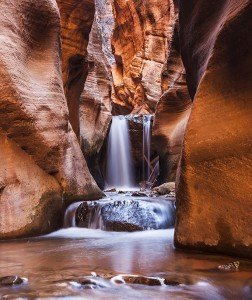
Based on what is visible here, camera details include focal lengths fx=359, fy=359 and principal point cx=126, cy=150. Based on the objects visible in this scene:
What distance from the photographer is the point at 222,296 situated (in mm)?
2893

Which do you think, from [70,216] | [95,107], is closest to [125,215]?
[70,216]

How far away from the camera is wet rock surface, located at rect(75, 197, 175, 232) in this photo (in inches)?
270

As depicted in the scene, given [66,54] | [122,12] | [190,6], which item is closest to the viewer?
[190,6]

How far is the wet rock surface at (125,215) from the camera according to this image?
22.5 feet

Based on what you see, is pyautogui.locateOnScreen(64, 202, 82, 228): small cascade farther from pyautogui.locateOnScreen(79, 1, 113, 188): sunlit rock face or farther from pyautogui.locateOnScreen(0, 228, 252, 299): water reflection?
pyautogui.locateOnScreen(79, 1, 113, 188): sunlit rock face

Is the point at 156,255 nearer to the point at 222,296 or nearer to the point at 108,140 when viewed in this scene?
the point at 222,296

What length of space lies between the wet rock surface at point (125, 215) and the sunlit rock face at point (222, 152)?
2160mm

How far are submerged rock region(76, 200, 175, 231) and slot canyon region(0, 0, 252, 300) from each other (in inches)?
0.8

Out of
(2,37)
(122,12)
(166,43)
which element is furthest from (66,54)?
(122,12)

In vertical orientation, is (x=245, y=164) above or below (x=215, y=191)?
above

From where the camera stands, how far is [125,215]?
707cm

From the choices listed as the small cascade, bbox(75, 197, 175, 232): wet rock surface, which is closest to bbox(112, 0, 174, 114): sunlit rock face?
bbox(75, 197, 175, 232): wet rock surface

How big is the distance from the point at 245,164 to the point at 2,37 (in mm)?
4718

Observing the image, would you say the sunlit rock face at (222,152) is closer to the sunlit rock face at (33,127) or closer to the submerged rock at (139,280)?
the submerged rock at (139,280)
